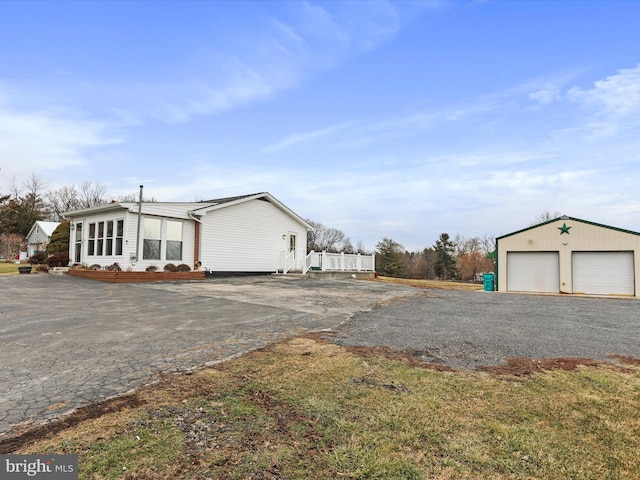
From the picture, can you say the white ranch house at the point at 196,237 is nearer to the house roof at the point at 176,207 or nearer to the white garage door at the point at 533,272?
the house roof at the point at 176,207

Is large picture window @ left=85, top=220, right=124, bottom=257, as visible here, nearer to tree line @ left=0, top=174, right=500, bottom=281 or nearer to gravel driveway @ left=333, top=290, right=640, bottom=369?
gravel driveway @ left=333, top=290, right=640, bottom=369

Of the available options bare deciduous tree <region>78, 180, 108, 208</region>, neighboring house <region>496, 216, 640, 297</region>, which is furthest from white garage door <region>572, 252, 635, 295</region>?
→ bare deciduous tree <region>78, 180, 108, 208</region>

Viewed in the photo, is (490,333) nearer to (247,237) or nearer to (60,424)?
(60,424)

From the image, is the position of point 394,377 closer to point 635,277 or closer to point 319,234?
point 635,277

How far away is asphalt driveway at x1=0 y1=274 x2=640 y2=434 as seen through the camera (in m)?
3.55

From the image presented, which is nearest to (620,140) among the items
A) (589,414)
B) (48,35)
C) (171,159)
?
(589,414)

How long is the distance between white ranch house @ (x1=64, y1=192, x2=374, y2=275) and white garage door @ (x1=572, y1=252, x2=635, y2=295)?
11933mm

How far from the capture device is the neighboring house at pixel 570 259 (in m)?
16.7

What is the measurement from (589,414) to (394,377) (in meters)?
1.70

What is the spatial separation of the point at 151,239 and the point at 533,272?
776 inches

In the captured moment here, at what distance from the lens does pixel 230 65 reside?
14.5 m

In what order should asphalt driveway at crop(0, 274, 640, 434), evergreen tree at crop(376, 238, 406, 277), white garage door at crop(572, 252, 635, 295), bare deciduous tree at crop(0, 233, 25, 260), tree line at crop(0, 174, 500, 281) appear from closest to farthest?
asphalt driveway at crop(0, 274, 640, 434), white garage door at crop(572, 252, 635, 295), bare deciduous tree at crop(0, 233, 25, 260), tree line at crop(0, 174, 500, 281), evergreen tree at crop(376, 238, 406, 277)

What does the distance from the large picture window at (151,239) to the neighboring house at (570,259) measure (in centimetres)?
1804

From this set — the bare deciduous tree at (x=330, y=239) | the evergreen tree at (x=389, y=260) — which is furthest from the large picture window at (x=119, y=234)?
the bare deciduous tree at (x=330, y=239)
